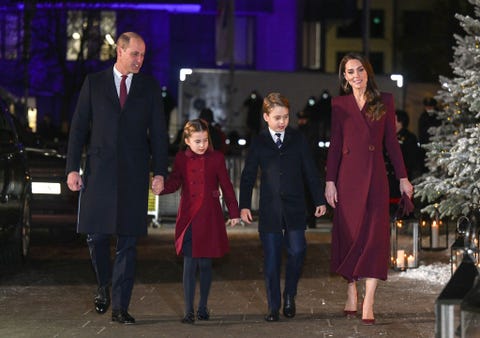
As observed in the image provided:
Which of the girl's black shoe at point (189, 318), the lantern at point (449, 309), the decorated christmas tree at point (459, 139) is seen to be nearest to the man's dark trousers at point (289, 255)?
the girl's black shoe at point (189, 318)

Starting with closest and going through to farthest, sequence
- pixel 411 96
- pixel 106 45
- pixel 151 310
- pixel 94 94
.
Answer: pixel 94 94 < pixel 151 310 < pixel 411 96 < pixel 106 45

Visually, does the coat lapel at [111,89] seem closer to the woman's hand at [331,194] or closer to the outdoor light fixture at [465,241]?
the woman's hand at [331,194]

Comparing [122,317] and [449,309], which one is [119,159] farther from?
[449,309]

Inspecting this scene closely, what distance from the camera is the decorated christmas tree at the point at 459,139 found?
13.5m

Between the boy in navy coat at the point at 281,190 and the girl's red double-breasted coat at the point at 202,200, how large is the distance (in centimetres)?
19

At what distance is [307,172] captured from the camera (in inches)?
379

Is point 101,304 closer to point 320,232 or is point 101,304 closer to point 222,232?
point 222,232

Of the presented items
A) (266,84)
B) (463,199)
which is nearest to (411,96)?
(266,84)

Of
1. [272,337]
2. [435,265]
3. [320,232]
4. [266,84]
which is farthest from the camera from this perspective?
[266,84]

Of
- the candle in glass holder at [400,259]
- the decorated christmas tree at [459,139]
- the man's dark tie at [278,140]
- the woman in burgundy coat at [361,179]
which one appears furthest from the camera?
the decorated christmas tree at [459,139]

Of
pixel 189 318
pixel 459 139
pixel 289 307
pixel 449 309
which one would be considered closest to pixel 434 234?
pixel 459 139

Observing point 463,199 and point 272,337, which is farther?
point 463,199

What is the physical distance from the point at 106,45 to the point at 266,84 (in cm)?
1658

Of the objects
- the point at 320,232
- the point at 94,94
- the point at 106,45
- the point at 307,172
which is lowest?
the point at 320,232
